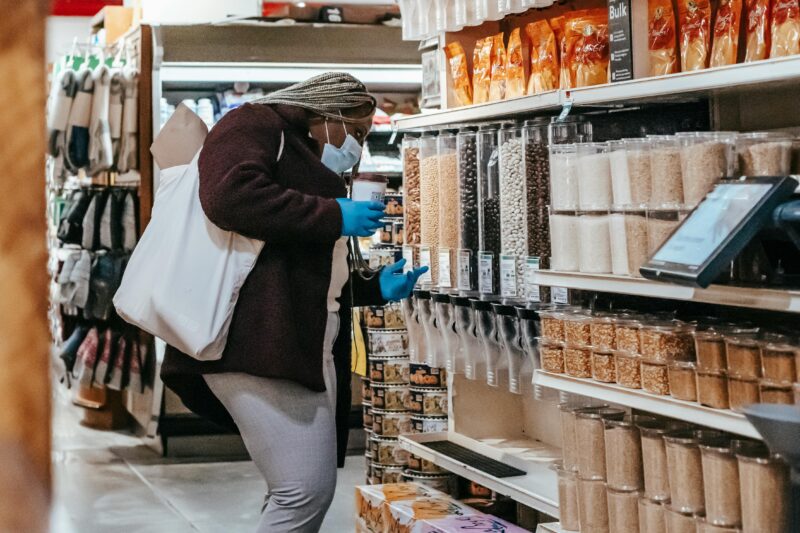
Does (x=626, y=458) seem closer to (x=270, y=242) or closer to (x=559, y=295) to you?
(x=559, y=295)

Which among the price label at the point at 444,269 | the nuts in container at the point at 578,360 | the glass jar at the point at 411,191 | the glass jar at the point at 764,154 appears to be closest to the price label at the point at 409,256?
the glass jar at the point at 411,191

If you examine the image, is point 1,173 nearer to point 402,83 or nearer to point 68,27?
point 402,83

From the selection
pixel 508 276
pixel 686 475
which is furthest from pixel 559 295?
pixel 686 475

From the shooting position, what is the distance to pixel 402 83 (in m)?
6.45

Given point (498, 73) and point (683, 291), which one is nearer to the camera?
point (683, 291)

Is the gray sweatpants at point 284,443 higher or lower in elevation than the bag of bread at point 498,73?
lower

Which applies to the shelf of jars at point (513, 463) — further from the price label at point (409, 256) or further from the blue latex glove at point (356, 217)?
the blue latex glove at point (356, 217)

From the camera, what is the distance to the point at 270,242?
8.75 ft

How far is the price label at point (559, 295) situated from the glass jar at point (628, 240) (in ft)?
1.49

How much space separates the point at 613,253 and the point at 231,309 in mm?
954

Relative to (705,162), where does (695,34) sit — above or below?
above

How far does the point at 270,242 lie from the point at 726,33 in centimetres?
122

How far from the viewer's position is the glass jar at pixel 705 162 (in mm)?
2111

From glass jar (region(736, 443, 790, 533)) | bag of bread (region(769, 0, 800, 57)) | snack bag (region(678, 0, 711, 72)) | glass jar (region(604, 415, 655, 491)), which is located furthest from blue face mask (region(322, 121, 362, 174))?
glass jar (region(736, 443, 790, 533))
